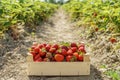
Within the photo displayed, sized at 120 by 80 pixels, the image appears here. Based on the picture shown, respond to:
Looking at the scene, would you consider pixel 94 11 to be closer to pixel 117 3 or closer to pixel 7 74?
pixel 117 3

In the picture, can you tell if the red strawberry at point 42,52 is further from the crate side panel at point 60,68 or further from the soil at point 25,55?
the soil at point 25,55

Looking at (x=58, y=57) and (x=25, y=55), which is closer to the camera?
(x=58, y=57)

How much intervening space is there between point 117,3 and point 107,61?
227cm

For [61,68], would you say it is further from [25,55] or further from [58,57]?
[25,55]

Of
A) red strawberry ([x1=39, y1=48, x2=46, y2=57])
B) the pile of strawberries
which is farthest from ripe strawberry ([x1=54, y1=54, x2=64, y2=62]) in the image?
red strawberry ([x1=39, y1=48, x2=46, y2=57])

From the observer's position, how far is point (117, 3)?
751 cm

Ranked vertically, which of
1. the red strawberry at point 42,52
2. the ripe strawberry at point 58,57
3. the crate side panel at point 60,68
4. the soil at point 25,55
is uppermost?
the red strawberry at point 42,52

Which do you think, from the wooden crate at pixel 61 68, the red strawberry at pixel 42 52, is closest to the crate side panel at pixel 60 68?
the wooden crate at pixel 61 68

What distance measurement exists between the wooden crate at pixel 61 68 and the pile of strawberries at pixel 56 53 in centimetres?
9

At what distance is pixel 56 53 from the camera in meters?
5.06

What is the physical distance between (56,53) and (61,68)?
0.29 m

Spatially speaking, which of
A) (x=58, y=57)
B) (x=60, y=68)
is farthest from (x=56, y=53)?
(x=60, y=68)

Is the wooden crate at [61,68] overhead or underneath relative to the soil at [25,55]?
overhead

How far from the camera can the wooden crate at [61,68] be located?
491cm
